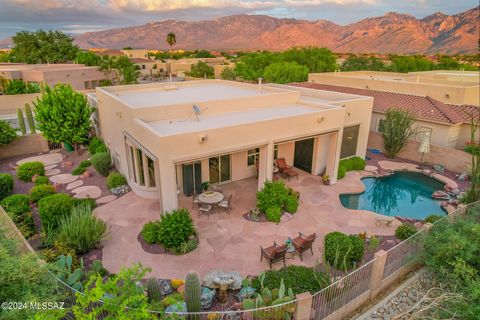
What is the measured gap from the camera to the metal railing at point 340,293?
812cm

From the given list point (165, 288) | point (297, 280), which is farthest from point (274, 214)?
point (165, 288)

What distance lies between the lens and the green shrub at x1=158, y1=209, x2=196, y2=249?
11.5m

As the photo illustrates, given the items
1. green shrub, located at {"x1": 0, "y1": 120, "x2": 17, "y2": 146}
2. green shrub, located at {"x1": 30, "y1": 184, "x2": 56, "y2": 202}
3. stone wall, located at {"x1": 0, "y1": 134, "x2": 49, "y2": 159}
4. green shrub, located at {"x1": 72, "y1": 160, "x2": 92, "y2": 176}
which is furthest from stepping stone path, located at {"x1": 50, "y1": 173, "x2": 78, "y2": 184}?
stone wall, located at {"x1": 0, "y1": 134, "x2": 49, "y2": 159}

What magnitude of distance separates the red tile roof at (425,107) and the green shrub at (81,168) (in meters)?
21.7

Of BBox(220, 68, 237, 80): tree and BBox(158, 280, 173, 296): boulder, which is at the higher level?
BBox(220, 68, 237, 80): tree

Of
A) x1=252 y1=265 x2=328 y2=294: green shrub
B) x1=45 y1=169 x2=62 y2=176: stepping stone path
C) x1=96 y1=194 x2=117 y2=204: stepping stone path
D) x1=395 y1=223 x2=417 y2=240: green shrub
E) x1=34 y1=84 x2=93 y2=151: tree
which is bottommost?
x1=45 y1=169 x2=62 y2=176: stepping stone path

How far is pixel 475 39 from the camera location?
442ft

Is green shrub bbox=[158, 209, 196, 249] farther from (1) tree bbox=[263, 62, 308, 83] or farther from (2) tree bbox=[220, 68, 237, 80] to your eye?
(2) tree bbox=[220, 68, 237, 80]

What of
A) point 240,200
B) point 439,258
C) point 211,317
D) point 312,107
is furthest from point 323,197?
point 211,317

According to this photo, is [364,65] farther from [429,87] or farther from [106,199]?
[106,199]

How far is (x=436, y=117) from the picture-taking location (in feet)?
71.7

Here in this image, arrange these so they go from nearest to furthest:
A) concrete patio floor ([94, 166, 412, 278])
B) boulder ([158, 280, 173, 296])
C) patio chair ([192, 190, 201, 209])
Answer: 1. boulder ([158, 280, 173, 296])
2. concrete patio floor ([94, 166, 412, 278])
3. patio chair ([192, 190, 201, 209])

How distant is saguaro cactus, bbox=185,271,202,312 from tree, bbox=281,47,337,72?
53690mm

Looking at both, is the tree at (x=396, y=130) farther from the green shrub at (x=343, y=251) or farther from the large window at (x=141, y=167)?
the large window at (x=141, y=167)
